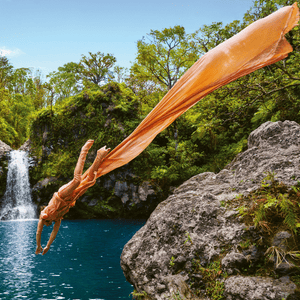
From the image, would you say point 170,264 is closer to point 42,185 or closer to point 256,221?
point 256,221

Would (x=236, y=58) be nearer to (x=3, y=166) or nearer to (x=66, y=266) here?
(x=66, y=266)

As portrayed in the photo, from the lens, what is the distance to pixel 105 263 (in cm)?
884

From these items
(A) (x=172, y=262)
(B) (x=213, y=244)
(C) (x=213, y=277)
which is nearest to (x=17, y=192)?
(A) (x=172, y=262)

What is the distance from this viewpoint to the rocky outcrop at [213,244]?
293 cm

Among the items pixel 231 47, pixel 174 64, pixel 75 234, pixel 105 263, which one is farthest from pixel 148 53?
pixel 231 47

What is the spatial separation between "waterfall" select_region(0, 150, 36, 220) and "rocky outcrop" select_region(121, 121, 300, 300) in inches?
659

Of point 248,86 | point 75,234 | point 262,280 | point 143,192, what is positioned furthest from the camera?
point 143,192

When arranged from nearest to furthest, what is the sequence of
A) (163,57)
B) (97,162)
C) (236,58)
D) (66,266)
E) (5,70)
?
(236,58), (97,162), (66,266), (163,57), (5,70)

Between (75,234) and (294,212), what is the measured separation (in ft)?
39.4

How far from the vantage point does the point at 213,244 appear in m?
3.38

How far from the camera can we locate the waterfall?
18078 mm

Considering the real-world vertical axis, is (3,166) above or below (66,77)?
below

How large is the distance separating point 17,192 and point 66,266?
12541 millimetres

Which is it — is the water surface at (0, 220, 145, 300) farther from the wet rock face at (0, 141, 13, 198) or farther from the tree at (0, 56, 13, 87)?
the tree at (0, 56, 13, 87)
